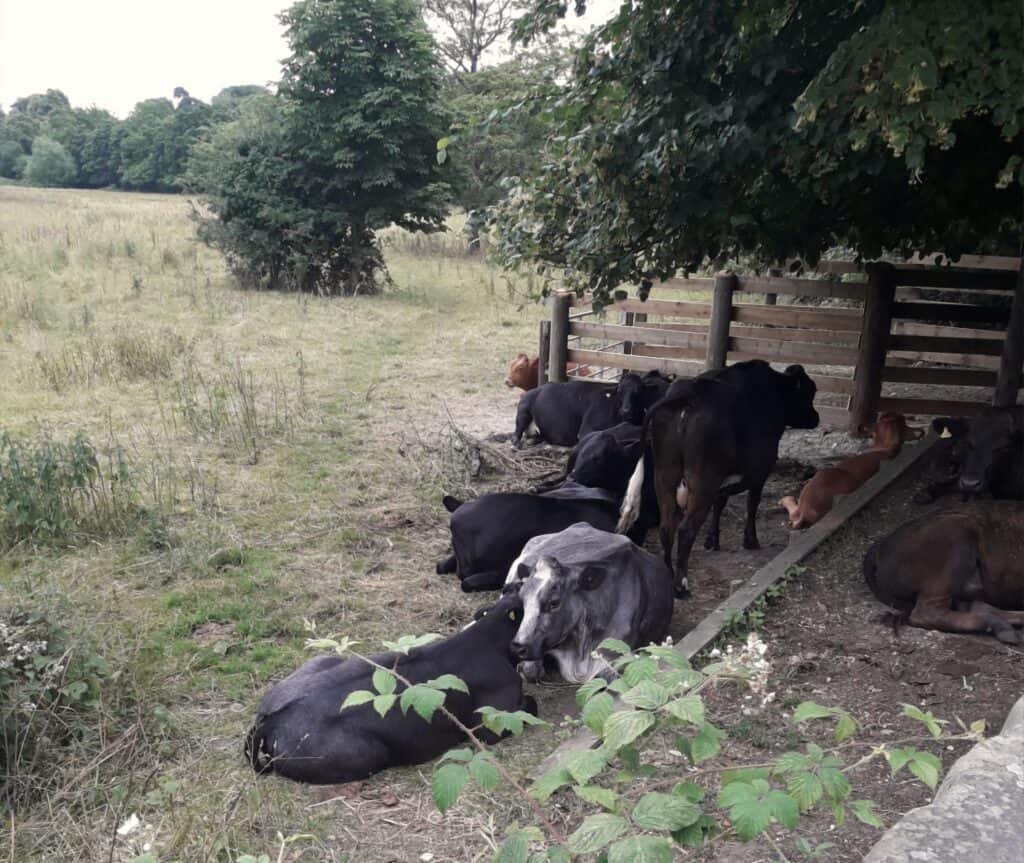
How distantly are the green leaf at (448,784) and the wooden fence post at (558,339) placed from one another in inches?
387

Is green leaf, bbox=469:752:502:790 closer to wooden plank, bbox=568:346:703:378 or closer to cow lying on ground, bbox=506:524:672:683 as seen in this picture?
cow lying on ground, bbox=506:524:672:683

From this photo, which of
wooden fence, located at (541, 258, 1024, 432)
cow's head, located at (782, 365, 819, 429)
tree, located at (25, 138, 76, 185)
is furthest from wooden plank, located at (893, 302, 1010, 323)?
tree, located at (25, 138, 76, 185)

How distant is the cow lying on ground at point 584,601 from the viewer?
5125 mm

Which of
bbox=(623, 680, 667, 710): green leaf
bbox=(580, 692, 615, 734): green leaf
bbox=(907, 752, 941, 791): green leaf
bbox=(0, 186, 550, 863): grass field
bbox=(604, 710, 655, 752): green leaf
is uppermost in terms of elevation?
bbox=(623, 680, 667, 710): green leaf

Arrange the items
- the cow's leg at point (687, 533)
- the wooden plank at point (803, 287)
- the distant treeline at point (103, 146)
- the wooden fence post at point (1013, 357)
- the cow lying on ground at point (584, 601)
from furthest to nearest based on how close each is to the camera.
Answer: the distant treeline at point (103, 146), the wooden plank at point (803, 287), the wooden fence post at point (1013, 357), the cow's leg at point (687, 533), the cow lying on ground at point (584, 601)

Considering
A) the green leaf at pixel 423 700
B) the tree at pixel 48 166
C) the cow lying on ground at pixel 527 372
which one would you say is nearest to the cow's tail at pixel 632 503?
the green leaf at pixel 423 700

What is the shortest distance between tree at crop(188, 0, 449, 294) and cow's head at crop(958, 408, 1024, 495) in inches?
640

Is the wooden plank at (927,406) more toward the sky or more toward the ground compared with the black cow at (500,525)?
more toward the sky

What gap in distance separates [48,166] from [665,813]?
3121 inches

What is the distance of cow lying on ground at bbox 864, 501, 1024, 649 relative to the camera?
5336 millimetres

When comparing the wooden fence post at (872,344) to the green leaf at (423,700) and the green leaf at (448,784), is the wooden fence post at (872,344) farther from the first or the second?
the green leaf at (448,784)

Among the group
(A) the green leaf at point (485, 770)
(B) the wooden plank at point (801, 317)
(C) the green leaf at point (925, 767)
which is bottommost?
(A) the green leaf at point (485, 770)

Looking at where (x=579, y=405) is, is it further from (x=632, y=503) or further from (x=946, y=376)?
(x=946, y=376)

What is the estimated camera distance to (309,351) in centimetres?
1491
